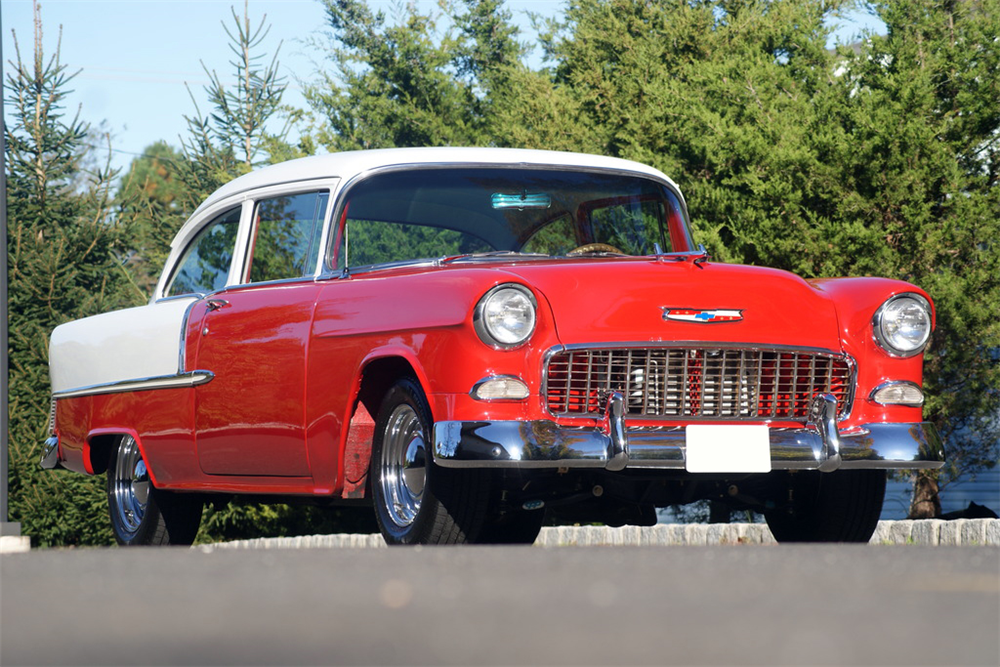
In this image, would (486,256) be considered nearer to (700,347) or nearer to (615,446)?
(700,347)

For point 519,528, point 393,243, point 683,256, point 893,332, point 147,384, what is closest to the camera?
point 893,332

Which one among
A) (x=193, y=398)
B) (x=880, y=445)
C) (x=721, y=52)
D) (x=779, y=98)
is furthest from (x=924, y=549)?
(x=721, y=52)

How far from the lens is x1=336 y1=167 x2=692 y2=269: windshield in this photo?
23.5 feet

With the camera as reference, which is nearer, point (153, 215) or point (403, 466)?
point (403, 466)

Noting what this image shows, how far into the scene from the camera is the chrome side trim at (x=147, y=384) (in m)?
7.52

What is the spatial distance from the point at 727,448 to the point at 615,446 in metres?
0.49

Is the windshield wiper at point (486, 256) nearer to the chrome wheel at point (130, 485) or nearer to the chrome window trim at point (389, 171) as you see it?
the chrome window trim at point (389, 171)

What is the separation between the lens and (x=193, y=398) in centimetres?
757

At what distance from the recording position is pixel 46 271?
69.0ft

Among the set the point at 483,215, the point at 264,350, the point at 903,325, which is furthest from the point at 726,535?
the point at 264,350

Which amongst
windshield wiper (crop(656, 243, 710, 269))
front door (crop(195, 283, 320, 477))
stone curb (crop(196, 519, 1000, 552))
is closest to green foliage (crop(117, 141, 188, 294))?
stone curb (crop(196, 519, 1000, 552))

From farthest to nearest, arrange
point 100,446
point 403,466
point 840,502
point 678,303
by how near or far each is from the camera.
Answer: point 100,446, point 840,502, point 403,466, point 678,303

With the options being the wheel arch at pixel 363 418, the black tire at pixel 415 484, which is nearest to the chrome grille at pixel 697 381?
the black tire at pixel 415 484

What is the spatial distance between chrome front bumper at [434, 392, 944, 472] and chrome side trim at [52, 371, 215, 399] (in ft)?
6.83
